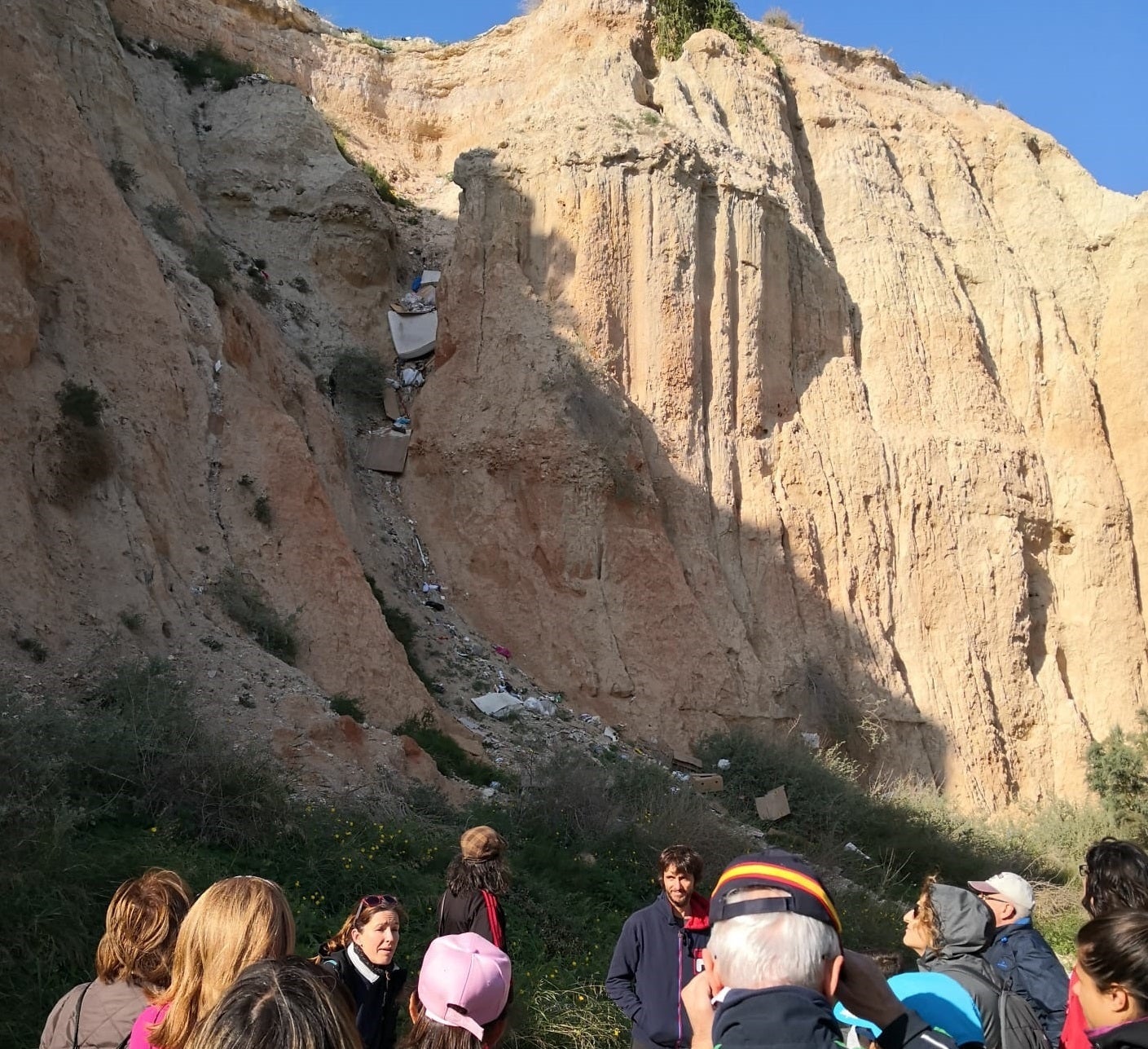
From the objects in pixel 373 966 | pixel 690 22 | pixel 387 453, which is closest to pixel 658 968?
pixel 373 966

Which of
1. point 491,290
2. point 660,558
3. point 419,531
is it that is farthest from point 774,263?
point 419,531

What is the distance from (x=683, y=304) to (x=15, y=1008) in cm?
1413

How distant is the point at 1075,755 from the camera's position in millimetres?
17078

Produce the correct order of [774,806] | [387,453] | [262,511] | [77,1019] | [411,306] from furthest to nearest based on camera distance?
[411,306]
[387,453]
[774,806]
[262,511]
[77,1019]

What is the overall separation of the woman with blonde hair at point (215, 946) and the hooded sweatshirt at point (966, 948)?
196 centimetres

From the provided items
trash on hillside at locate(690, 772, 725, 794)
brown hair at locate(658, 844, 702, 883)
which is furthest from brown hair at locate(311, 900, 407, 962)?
trash on hillside at locate(690, 772, 725, 794)

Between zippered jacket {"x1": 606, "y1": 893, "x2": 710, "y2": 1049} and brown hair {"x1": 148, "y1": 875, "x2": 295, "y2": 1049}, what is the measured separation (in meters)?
1.87

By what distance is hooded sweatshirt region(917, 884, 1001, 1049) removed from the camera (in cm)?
293

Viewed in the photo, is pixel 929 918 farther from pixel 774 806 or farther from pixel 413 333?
pixel 413 333

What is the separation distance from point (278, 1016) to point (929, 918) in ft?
7.33

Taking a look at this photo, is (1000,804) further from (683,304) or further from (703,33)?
(703,33)

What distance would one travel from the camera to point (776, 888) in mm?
2088

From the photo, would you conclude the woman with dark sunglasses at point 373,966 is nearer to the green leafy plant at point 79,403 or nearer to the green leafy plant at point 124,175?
the green leafy plant at point 79,403

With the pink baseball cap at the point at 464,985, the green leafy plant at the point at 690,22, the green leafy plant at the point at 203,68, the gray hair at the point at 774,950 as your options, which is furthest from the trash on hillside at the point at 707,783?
the green leafy plant at the point at 203,68
